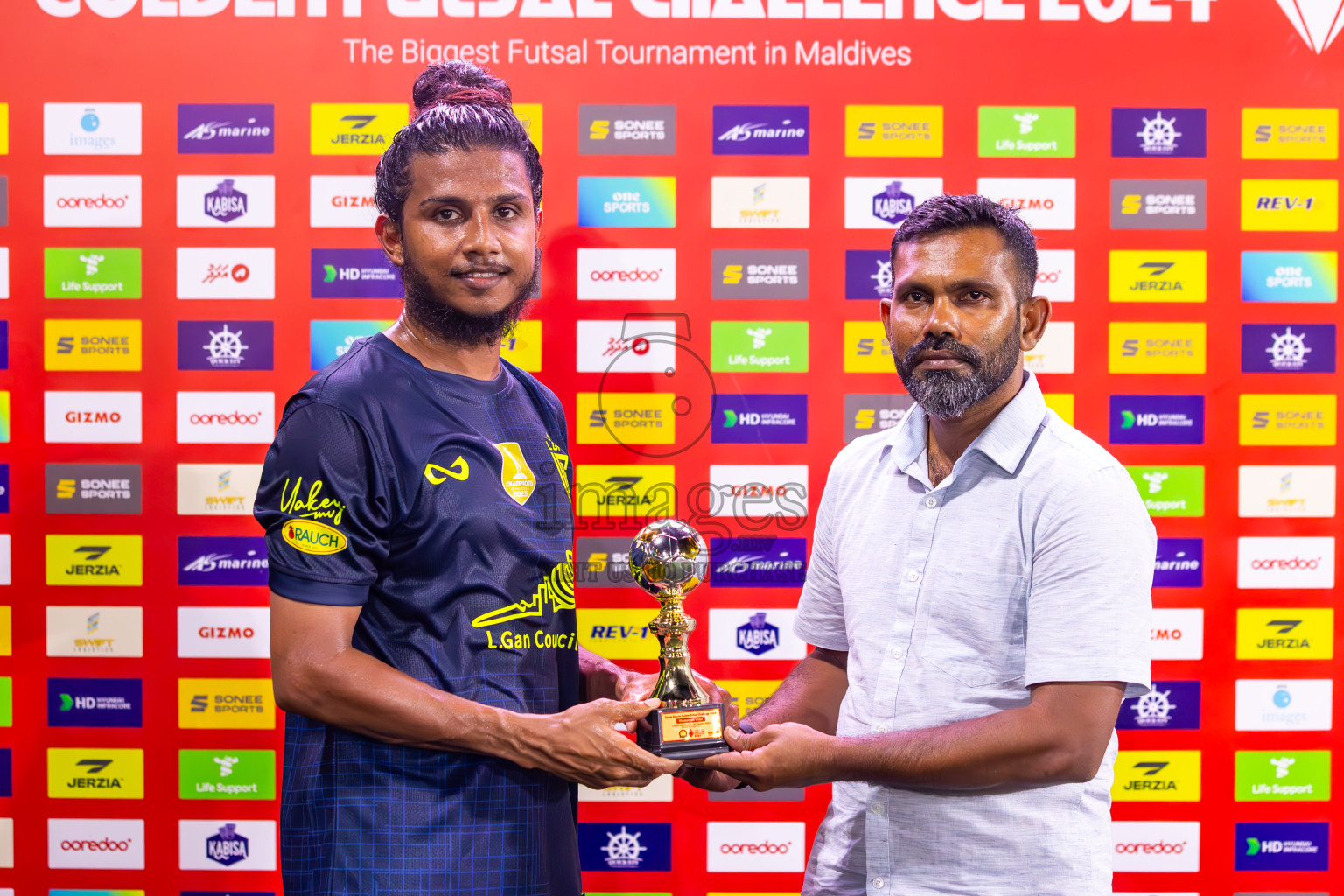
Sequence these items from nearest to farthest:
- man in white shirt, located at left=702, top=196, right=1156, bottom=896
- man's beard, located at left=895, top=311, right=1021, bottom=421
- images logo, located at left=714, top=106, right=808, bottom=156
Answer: man in white shirt, located at left=702, top=196, right=1156, bottom=896
man's beard, located at left=895, top=311, right=1021, bottom=421
images logo, located at left=714, top=106, right=808, bottom=156

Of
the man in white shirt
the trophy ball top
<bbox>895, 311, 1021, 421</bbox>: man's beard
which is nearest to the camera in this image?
the man in white shirt

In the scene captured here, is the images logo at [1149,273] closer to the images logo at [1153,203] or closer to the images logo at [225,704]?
the images logo at [1153,203]

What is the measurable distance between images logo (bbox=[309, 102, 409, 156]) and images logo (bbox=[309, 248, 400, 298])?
0.32 metres

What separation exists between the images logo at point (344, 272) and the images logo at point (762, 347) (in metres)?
1.06

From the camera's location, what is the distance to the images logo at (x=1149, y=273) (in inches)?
111

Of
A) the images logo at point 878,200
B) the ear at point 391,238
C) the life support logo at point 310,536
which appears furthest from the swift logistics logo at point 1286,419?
the life support logo at point 310,536

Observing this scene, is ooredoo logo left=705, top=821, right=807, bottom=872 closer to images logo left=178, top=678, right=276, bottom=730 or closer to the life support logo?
images logo left=178, top=678, right=276, bottom=730

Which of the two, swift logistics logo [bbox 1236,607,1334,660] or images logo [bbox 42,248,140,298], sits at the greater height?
images logo [bbox 42,248,140,298]

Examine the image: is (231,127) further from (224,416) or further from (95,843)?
(95,843)

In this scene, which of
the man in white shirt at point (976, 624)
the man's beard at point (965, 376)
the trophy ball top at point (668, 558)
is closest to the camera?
the man in white shirt at point (976, 624)

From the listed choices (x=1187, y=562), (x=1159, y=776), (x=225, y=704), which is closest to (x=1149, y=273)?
(x=1187, y=562)

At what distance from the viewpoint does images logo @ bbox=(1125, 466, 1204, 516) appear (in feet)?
9.32

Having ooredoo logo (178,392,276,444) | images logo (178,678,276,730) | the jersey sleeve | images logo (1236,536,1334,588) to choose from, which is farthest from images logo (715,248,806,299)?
images logo (178,678,276,730)

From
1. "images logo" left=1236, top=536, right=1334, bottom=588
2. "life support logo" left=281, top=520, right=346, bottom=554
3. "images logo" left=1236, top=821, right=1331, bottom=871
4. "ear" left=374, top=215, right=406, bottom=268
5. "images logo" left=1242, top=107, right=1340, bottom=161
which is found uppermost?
"images logo" left=1242, top=107, right=1340, bottom=161
